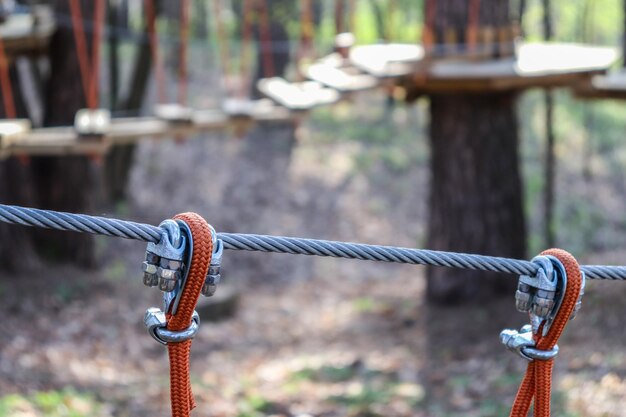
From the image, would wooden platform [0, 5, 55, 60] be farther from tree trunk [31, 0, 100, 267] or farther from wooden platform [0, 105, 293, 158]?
wooden platform [0, 105, 293, 158]

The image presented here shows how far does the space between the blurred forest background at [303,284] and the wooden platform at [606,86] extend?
1.30 metres

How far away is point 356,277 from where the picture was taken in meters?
10.4

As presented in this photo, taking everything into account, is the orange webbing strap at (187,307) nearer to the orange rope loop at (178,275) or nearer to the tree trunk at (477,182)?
the orange rope loop at (178,275)

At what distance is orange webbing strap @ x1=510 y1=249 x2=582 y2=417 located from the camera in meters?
1.75

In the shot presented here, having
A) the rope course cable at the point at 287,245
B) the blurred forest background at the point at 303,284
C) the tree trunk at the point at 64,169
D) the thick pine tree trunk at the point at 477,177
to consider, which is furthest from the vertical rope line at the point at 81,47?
the rope course cable at the point at 287,245

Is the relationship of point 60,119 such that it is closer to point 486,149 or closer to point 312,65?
point 312,65

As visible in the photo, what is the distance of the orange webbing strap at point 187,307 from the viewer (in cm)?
160

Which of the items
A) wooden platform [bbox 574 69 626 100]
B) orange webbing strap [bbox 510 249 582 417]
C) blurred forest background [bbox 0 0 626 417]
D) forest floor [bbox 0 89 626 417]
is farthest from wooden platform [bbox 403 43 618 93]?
orange webbing strap [bbox 510 249 582 417]

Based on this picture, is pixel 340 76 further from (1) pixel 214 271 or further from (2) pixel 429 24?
(1) pixel 214 271

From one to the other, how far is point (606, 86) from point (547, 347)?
4990 mm

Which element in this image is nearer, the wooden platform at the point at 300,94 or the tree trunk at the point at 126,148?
the wooden platform at the point at 300,94

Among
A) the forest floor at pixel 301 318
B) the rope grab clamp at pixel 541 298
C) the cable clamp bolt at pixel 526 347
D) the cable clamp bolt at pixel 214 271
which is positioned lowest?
the forest floor at pixel 301 318

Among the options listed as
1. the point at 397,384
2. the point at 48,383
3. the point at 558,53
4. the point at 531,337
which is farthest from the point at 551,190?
the point at 531,337

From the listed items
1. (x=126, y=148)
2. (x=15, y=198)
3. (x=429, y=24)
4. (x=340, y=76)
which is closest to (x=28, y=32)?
(x=15, y=198)
